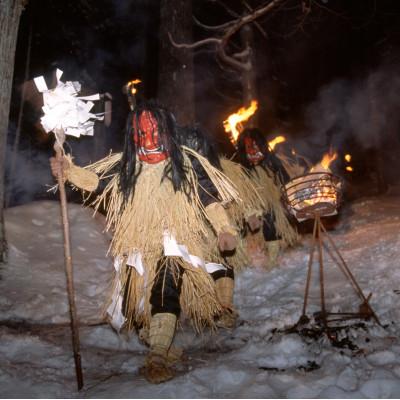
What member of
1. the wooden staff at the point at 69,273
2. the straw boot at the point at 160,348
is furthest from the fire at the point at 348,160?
the wooden staff at the point at 69,273

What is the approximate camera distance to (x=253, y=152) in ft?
16.5

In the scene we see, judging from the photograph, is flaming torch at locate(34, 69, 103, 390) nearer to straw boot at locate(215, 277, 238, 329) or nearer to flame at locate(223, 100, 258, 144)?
straw boot at locate(215, 277, 238, 329)

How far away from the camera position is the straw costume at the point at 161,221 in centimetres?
270

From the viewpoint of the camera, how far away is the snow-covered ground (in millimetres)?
2092

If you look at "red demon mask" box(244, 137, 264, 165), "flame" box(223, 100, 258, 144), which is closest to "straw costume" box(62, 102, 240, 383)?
"red demon mask" box(244, 137, 264, 165)

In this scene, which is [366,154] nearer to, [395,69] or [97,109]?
[395,69]

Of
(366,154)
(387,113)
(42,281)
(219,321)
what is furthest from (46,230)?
(366,154)

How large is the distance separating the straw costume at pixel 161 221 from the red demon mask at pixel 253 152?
2.14 meters

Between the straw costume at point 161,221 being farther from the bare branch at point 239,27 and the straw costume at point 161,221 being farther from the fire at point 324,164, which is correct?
the bare branch at point 239,27

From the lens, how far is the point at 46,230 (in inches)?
206

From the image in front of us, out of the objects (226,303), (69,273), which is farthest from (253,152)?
(69,273)

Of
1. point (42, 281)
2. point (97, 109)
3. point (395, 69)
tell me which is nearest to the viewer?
point (97, 109)

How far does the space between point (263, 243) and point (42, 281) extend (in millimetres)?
2443

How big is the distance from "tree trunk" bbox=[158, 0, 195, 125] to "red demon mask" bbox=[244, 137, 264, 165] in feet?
3.88
